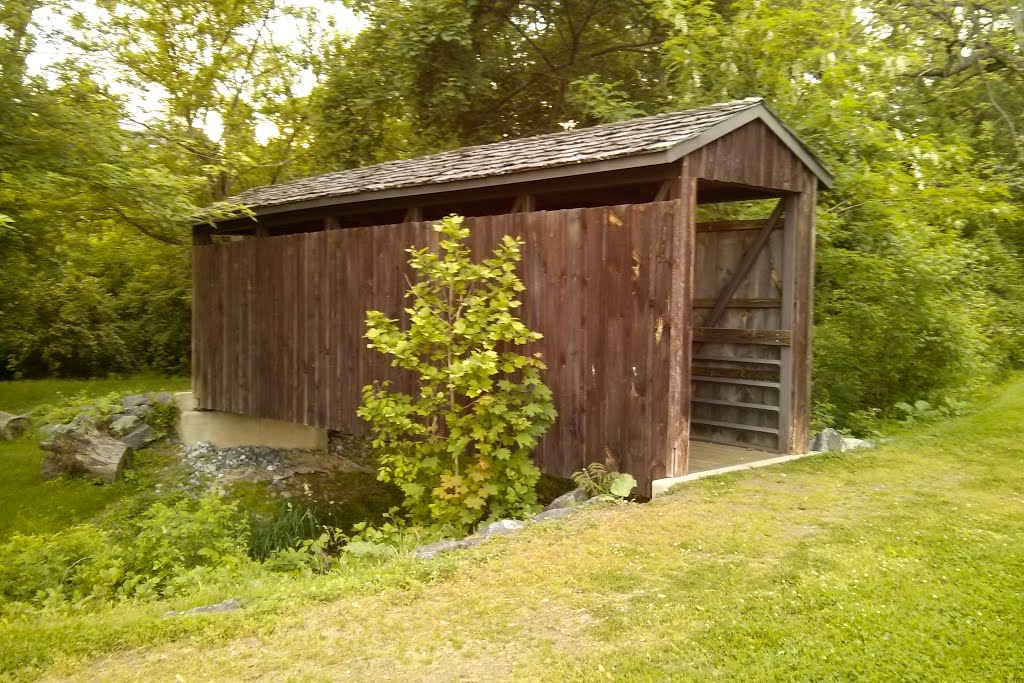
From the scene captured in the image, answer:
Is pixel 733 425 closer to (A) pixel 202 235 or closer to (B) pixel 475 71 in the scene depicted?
Result: (A) pixel 202 235

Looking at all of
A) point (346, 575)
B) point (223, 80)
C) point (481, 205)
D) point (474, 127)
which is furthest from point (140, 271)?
point (346, 575)

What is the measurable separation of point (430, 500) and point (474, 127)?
11727 millimetres

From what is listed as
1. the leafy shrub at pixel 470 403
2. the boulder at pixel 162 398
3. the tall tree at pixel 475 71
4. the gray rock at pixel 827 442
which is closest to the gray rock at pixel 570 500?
the leafy shrub at pixel 470 403

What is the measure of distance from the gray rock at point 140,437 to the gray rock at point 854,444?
30.2 ft

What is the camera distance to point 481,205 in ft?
30.5

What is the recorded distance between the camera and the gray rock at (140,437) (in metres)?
12.1

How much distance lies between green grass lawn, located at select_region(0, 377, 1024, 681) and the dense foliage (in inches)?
171

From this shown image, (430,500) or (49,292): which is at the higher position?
(49,292)

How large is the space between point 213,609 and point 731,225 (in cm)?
622

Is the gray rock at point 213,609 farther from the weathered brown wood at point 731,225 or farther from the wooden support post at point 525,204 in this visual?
the weathered brown wood at point 731,225

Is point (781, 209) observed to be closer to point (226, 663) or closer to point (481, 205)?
point (481, 205)

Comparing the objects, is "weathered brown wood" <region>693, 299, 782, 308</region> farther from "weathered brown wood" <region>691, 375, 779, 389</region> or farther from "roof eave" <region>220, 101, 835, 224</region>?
"roof eave" <region>220, 101, 835, 224</region>

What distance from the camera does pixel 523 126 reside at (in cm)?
1802

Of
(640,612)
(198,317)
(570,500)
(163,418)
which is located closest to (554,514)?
(570,500)
